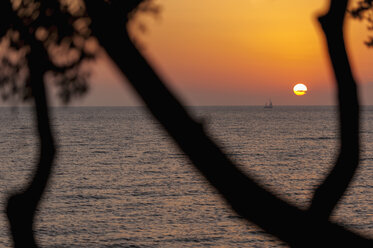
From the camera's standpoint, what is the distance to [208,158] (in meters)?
3.30

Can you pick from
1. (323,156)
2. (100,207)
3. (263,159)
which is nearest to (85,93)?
(100,207)

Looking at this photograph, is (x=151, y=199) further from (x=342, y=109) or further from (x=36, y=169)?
(x=342, y=109)

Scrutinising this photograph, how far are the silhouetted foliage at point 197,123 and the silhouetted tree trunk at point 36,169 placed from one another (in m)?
0.01

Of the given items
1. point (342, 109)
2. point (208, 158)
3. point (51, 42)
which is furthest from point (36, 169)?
point (342, 109)

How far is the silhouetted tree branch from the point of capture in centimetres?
427

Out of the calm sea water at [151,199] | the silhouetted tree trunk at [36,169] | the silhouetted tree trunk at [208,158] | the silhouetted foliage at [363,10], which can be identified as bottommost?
the calm sea water at [151,199]

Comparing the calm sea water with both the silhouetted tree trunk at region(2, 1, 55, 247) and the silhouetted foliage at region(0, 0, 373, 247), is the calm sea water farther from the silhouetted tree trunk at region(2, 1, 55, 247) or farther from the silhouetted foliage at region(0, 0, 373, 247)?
the silhouetted foliage at region(0, 0, 373, 247)

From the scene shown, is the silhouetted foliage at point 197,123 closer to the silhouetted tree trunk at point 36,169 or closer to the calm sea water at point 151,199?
the silhouetted tree trunk at point 36,169

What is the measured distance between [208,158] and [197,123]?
24 cm

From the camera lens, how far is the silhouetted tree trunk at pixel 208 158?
3285 mm

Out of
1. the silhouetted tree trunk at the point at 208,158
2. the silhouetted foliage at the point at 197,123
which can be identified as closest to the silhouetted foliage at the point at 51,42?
the silhouetted foliage at the point at 197,123

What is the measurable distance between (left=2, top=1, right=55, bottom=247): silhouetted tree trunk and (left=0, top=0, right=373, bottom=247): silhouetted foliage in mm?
10

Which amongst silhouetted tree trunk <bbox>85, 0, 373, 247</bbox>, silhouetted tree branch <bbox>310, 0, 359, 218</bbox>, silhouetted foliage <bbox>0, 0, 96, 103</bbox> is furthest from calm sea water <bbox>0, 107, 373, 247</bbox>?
silhouetted tree branch <bbox>310, 0, 359, 218</bbox>

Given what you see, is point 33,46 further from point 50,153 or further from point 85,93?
point 50,153
